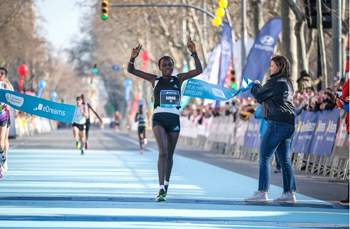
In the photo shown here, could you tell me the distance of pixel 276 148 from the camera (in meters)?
9.63

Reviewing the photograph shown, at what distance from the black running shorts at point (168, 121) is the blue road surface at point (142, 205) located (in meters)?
1.01

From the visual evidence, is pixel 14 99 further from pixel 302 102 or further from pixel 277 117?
pixel 302 102

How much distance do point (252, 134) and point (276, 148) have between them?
11973mm

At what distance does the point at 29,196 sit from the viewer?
9.68 metres

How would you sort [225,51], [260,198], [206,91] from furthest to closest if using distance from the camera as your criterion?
[225,51]
[206,91]
[260,198]

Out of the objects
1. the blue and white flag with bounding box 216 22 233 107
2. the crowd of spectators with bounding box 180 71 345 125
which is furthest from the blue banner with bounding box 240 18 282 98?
the blue and white flag with bounding box 216 22 233 107

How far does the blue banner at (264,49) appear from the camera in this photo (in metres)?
22.8

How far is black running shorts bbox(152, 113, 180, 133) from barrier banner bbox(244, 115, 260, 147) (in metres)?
11.3

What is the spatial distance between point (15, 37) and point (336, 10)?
120 ft

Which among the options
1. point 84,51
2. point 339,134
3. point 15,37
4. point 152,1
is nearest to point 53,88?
point 84,51

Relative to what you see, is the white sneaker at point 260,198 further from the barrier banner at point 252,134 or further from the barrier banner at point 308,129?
A: the barrier banner at point 252,134

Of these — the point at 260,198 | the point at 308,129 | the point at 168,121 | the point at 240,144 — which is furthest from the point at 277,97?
the point at 240,144

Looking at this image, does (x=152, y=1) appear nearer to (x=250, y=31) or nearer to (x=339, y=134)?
(x=250, y=31)

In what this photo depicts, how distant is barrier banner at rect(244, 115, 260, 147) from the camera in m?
20.9
